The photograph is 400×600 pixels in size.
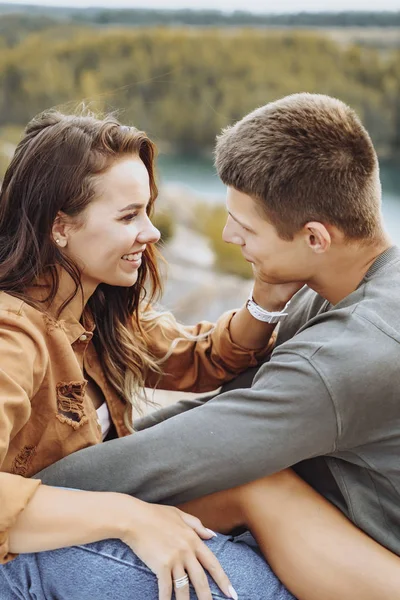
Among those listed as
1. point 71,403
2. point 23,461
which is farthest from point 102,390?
point 23,461

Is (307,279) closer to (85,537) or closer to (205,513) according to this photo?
(205,513)

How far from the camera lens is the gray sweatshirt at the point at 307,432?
141cm

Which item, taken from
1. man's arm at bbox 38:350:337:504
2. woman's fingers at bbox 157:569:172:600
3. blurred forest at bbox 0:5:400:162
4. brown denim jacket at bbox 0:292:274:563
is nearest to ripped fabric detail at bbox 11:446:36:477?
brown denim jacket at bbox 0:292:274:563

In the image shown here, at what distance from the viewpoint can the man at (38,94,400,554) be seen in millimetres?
1421

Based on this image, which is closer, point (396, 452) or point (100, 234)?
point (396, 452)

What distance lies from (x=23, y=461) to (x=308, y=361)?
575 mm

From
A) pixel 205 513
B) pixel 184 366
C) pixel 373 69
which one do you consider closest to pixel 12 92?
pixel 373 69

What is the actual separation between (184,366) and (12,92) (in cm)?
513

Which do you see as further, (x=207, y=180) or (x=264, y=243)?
(x=207, y=180)

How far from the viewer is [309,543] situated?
4.72ft

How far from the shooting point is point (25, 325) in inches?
60.1

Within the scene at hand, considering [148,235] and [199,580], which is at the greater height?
[148,235]

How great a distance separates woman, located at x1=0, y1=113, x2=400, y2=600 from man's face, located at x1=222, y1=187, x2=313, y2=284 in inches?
5.5

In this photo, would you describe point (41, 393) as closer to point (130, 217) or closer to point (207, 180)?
point (130, 217)
